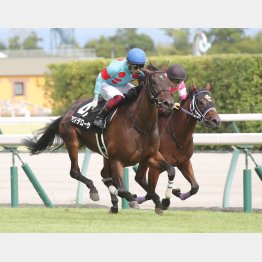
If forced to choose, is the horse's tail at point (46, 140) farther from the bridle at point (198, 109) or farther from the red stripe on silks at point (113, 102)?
the bridle at point (198, 109)

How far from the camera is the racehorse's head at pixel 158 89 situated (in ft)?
25.8

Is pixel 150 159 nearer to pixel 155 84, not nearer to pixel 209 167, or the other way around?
pixel 155 84

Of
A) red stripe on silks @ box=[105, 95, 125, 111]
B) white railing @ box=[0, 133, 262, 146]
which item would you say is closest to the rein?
red stripe on silks @ box=[105, 95, 125, 111]

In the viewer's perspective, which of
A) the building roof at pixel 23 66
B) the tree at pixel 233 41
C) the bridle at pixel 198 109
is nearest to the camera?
the bridle at pixel 198 109

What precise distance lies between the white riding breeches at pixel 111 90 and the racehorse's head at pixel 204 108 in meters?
0.70

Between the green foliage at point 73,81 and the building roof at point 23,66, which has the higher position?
the green foliage at point 73,81

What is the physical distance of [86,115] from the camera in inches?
364

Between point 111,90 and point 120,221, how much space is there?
1.52 metres

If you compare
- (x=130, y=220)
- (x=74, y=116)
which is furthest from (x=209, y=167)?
(x=130, y=220)

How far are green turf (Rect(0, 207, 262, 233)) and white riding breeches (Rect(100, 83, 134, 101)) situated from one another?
3.98 ft

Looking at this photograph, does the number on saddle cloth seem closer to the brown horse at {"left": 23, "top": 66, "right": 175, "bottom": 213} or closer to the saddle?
the saddle

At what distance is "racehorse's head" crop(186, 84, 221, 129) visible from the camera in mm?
8625

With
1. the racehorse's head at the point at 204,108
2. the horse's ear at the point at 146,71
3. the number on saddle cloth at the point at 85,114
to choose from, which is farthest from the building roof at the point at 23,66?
the horse's ear at the point at 146,71

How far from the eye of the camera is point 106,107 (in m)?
8.82
